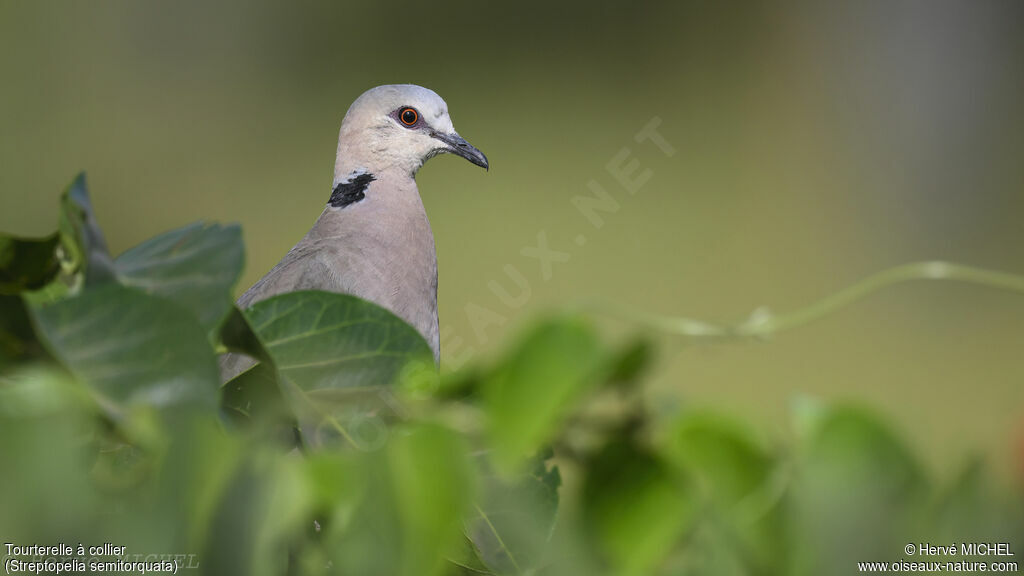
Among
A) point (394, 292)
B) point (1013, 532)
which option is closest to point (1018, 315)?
point (394, 292)

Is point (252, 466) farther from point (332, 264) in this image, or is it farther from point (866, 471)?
point (332, 264)

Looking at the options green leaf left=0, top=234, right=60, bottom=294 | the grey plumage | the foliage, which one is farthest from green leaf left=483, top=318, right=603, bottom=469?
the grey plumage

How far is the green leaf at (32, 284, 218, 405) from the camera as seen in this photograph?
5.5 inches

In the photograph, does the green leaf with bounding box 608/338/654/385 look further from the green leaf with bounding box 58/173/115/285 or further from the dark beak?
the dark beak

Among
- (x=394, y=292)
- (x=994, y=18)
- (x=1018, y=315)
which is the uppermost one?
(x=994, y=18)

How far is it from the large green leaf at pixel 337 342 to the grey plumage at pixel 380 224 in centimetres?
43

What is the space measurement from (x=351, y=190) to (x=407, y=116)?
111 millimetres

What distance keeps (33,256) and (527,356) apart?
0.36 ft

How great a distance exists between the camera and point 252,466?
122mm

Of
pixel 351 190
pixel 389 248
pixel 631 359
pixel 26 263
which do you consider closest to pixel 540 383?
pixel 631 359

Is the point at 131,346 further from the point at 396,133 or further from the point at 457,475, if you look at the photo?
the point at 396,133

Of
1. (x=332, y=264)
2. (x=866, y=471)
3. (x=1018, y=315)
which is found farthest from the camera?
(x=1018, y=315)

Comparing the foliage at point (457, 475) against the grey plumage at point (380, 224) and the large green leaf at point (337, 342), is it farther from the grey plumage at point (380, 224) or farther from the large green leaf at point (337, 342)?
the grey plumage at point (380, 224)

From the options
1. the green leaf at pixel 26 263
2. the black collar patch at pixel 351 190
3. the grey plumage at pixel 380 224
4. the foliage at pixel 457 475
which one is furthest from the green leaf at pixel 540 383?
the black collar patch at pixel 351 190
